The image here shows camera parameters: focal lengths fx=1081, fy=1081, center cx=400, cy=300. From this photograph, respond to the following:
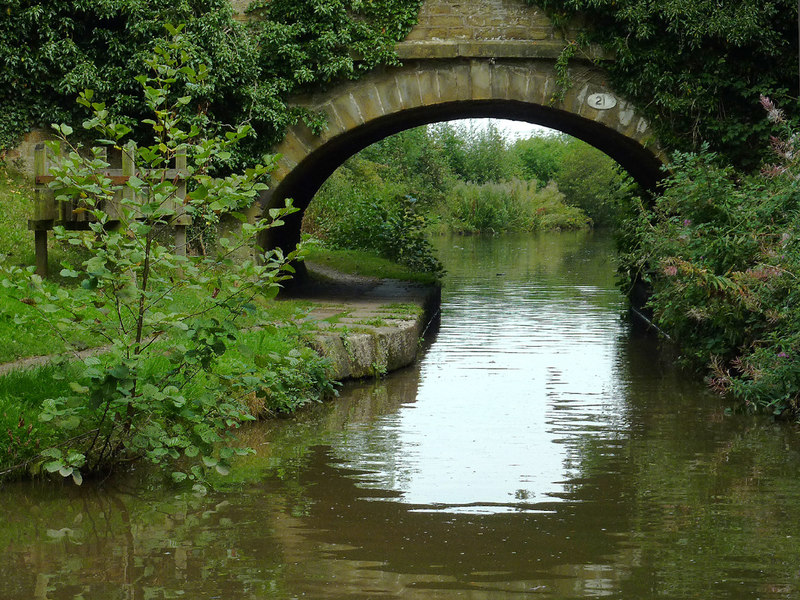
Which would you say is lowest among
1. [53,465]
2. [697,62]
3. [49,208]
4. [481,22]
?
[53,465]

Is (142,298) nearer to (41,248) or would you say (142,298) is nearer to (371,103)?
(41,248)

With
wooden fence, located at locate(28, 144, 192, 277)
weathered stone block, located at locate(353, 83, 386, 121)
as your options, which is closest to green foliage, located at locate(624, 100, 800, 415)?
weathered stone block, located at locate(353, 83, 386, 121)

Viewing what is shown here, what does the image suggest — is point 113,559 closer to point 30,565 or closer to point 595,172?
point 30,565

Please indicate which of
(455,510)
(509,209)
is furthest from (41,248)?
(509,209)

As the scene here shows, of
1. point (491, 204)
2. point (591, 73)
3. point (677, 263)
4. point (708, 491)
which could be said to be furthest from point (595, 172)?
point (708, 491)

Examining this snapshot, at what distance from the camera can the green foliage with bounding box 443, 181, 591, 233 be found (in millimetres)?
41125

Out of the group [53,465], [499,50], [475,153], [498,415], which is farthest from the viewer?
[475,153]

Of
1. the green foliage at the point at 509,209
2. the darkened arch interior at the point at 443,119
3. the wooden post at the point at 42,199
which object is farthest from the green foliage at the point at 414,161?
the wooden post at the point at 42,199

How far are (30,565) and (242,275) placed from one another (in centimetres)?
173

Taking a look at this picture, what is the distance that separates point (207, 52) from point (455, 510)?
24.4 ft

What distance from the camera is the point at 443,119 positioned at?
14461 mm

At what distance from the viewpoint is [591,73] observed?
464 inches

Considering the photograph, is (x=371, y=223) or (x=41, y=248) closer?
(x=41, y=248)

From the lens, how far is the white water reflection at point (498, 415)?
18.8 ft
